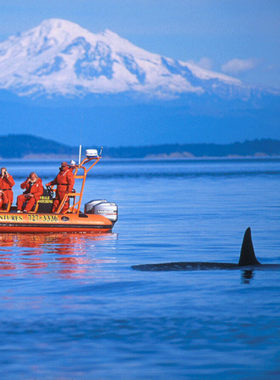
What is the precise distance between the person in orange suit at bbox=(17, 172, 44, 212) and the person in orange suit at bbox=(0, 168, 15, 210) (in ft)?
1.46

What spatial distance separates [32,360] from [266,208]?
30.8m

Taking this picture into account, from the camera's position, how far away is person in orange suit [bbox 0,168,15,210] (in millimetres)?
24453

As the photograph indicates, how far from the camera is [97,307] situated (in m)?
12.8

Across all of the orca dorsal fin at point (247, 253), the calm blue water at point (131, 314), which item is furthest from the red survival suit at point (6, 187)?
the orca dorsal fin at point (247, 253)

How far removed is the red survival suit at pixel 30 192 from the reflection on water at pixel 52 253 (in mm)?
1038

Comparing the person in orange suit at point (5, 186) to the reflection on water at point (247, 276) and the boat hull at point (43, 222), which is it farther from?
the reflection on water at point (247, 276)

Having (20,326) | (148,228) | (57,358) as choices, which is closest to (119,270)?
(20,326)

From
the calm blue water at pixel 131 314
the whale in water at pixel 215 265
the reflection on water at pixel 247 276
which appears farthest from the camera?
the whale in water at pixel 215 265

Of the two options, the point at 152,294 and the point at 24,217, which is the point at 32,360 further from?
the point at 24,217

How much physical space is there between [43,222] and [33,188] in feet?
3.96

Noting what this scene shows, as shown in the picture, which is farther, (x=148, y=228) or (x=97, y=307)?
(x=148, y=228)

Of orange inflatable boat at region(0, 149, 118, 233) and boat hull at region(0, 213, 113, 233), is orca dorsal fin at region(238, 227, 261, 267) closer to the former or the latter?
orange inflatable boat at region(0, 149, 118, 233)

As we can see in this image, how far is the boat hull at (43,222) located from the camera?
2445 cm

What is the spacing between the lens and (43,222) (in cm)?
2462
